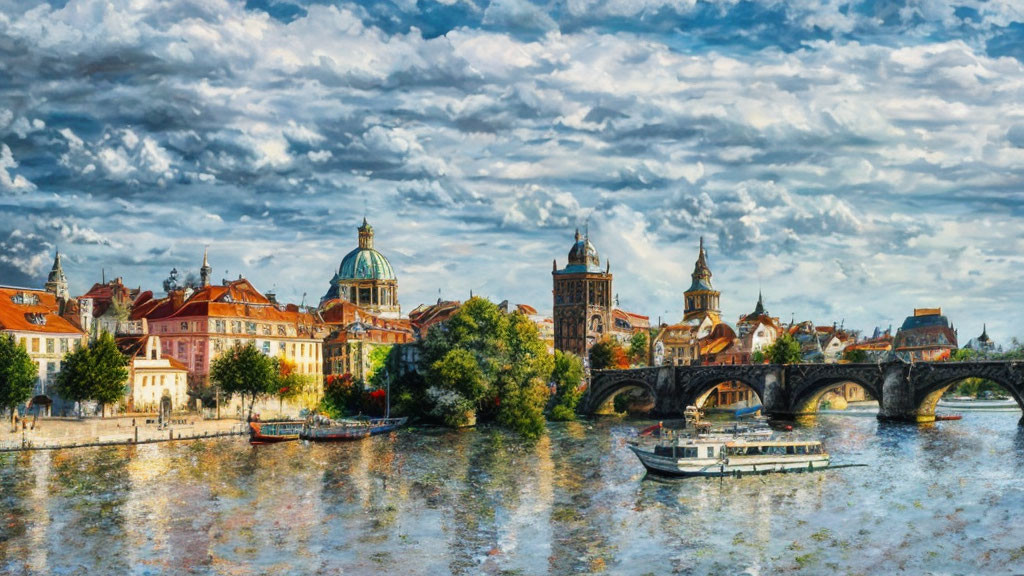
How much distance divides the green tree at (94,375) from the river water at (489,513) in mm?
15199

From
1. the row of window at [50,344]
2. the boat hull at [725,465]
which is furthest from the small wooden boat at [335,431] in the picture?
the boat hull at [725,465]

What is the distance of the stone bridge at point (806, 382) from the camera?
5571 inches

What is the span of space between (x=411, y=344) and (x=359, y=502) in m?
80.2

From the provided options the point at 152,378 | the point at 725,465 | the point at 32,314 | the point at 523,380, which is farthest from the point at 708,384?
the point at 32,314

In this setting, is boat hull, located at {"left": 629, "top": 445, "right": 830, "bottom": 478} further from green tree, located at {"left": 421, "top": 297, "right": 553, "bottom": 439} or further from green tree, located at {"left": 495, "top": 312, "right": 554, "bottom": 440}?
green tree, located at {"left": 421, "top": 297, "right": 553, "bottom": 439}

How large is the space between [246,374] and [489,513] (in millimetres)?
73155

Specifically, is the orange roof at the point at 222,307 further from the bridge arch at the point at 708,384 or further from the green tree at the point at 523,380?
the bridge arch at the point at 708,384

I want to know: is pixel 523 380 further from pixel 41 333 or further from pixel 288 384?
pixel 41 333

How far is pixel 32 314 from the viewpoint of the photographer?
441 ft

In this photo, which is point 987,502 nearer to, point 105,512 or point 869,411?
point 105,512

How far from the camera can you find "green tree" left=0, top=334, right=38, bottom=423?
113m

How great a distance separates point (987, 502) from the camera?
261 feet

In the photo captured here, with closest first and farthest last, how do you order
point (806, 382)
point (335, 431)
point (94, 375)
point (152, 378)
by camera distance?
point (94, 375)
point (335, 431)
point (152, 378)
point (806, 382)

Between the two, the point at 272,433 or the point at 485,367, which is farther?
the point at 485,367
